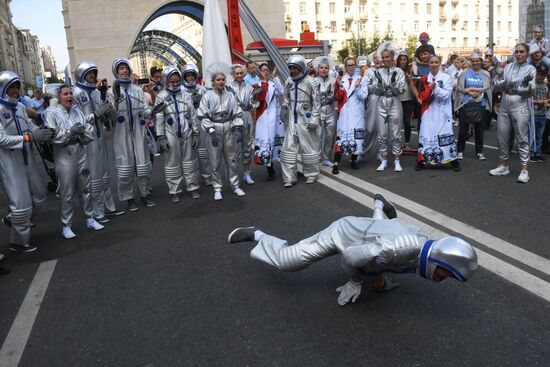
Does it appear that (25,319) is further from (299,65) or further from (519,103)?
(519,103)

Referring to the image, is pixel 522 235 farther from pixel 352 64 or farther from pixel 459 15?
pixel 459 15

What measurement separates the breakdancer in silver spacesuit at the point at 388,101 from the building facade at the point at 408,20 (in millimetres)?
69751

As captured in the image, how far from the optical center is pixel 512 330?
3.11m

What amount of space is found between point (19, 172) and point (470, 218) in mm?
4943

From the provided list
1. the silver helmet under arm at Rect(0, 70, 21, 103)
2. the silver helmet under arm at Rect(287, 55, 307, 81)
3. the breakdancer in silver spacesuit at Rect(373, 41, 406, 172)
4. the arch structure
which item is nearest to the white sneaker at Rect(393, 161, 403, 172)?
the breakdancer in silver spacesuit at Rect(373, 41, 406, 172)

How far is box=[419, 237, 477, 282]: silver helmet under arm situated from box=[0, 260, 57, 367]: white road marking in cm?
275

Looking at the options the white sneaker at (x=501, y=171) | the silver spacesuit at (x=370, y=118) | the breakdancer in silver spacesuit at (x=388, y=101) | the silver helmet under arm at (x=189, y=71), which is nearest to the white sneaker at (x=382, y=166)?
the breakdancer in silver spacesuit at (x=388, y=101)

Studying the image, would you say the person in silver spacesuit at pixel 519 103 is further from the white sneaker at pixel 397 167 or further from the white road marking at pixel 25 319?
→ the white road marking at pixel 25 319

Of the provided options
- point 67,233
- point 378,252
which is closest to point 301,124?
point 67,233

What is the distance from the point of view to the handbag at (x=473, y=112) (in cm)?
850

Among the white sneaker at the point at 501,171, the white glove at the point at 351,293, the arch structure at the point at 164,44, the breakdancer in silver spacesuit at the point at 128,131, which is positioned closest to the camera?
the white glove at the point at 351,293

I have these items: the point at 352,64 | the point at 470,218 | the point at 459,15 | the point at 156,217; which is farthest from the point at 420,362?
the point at 459,15

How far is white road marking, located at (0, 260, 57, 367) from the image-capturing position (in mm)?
3269

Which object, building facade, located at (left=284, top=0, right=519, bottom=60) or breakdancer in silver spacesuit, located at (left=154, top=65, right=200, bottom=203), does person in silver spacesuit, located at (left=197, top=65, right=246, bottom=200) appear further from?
building facade, located at (left=284, top=0, right=519, bottom=60)
